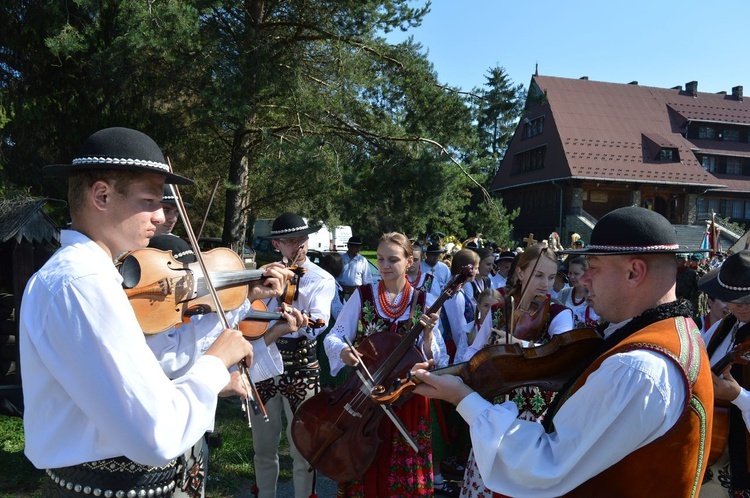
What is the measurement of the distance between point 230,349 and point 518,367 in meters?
1.09

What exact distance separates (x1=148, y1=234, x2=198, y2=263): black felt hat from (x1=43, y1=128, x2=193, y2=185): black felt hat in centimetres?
116

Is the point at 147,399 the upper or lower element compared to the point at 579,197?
lower

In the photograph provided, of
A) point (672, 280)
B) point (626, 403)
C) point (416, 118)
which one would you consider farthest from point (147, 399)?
point (416, 118)

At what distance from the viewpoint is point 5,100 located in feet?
28.6

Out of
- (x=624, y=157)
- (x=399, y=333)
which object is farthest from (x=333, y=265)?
(x=624, y=157)

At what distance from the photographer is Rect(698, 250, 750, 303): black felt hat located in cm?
289

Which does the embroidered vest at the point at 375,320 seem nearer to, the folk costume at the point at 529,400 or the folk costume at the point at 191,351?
the folk costume at the point at 529,400

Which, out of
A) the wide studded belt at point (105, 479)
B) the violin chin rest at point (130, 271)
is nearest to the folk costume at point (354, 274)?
the violin chin rest at point (130, 271)

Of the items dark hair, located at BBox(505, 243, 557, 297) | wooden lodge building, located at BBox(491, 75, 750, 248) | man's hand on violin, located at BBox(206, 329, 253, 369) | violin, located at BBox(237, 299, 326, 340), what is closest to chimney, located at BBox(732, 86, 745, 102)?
A: wooden lodge building, located at BBox(491, 75, 750, 248)

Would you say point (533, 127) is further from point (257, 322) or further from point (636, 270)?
point (636, 270)

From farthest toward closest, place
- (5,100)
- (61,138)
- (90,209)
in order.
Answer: (61,138) → (5,100) → (90,209)

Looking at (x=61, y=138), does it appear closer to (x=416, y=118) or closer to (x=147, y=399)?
(x=416, y=118)

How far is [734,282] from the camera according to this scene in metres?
2.94

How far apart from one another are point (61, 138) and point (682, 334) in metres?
10.4
